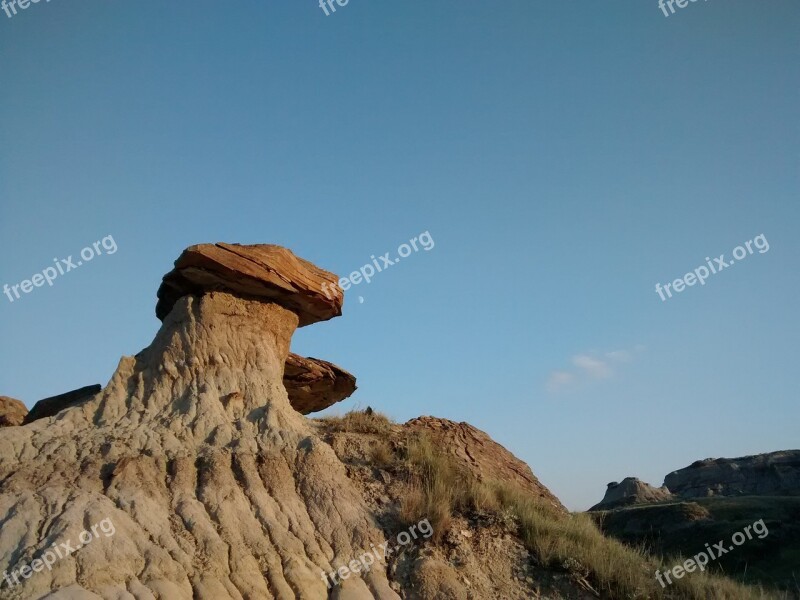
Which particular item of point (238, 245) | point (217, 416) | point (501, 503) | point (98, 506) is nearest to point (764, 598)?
point (501, 503)

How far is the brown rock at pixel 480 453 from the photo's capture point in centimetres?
1441

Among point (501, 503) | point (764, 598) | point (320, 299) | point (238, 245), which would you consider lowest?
point (764, 598)

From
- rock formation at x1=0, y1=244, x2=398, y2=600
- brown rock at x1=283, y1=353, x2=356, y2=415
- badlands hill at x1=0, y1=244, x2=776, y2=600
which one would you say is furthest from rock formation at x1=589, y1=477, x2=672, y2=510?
rock formation at x1=0, y1=244, x2=398, y2=600

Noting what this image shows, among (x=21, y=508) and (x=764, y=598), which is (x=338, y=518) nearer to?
(x=21, y=508)

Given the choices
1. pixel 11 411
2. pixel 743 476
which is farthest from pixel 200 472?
pixel 743 476

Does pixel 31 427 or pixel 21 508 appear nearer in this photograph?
pixel 21 508

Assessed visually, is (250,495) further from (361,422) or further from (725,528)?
(725,528)

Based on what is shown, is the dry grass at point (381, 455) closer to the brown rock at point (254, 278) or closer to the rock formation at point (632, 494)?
the brown rock at point (254, 278)

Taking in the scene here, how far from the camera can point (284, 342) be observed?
1469 cm

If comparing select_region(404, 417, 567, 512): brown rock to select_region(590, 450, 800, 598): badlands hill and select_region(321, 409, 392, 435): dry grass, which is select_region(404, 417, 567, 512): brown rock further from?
select_region(590, 450, 800, 598): badlands hill

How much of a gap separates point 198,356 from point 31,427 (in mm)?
2945

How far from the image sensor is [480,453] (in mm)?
15109

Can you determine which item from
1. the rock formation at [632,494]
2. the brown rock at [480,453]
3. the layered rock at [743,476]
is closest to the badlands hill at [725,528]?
the rock formation at [632,494]

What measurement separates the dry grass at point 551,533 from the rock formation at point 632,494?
1552 inches
